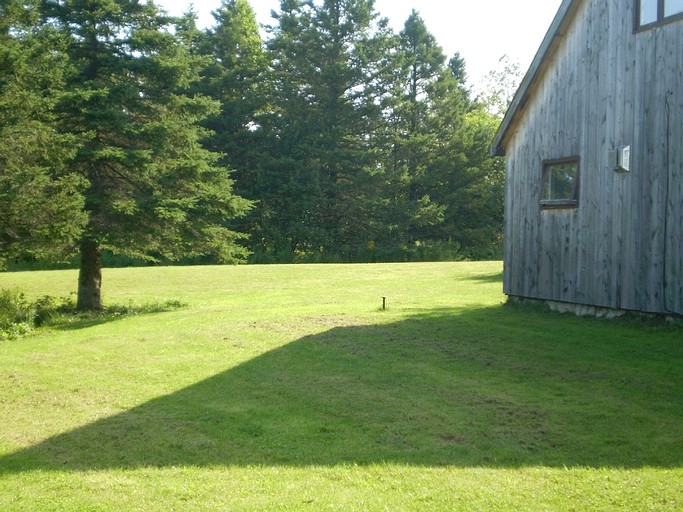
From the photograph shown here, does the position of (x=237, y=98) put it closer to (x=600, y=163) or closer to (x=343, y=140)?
(x=343, y=140)

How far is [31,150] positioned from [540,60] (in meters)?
10.3

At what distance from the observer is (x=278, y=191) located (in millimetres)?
45094

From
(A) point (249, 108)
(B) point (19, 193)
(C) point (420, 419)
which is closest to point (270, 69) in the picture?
(A) point (249, 108)

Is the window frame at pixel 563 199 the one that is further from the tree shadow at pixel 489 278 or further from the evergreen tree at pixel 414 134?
the evergreen tree at pixel 414 134

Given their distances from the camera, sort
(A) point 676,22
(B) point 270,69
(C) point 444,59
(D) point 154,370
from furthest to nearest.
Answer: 1. (C) point 444,59
2. (B) point 270,69
3. (A) point 676,22
4. (D) point 154,370

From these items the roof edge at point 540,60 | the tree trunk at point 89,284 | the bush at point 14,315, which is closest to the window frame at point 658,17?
the roof edge at point 540,60

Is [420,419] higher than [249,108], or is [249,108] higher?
[249,108]

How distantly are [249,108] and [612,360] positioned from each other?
127ft

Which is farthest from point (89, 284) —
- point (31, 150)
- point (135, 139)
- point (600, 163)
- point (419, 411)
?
point (419, 411)

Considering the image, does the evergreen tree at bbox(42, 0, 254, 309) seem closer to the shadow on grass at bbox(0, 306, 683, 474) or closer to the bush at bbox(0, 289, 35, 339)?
the bush at bbox(0, 289, 35, 339)

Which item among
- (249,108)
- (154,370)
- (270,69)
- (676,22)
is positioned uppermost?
(270,69)

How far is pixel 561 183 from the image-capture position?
14086 mm

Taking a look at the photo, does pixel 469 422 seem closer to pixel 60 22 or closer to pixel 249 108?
pixel 60 22

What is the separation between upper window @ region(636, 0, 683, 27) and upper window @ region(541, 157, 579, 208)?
2.67 meters
